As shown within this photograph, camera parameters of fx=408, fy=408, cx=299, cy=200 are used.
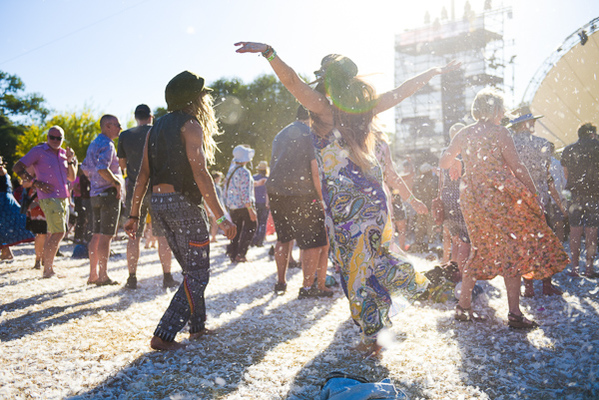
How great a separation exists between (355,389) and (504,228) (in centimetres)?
227

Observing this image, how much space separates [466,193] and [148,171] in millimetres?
2870

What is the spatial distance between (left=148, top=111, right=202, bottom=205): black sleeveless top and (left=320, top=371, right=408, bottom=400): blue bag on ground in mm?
1727

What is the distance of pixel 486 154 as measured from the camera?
3.70m

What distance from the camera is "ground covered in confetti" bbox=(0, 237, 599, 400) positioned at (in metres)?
2.51

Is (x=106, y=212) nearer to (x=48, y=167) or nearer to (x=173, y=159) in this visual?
(x=48, y=167)

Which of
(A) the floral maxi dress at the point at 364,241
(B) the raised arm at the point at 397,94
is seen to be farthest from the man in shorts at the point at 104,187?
(B) the raised arm at the point at 397,94

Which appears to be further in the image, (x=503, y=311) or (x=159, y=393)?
(x=503, y=311)

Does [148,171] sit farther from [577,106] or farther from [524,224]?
[577,106]

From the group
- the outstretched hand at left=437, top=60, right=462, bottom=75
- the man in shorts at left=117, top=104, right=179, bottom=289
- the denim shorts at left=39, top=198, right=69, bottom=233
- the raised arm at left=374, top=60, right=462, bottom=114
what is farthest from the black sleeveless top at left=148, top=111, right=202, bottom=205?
the denim shorts at left=39, top=198, right=69, bottom=233

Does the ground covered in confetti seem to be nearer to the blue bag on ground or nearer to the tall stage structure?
the blue bag on ground

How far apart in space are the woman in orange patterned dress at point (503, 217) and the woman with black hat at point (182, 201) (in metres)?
2.24

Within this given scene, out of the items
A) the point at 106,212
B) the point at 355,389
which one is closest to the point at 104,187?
the point at 106,212

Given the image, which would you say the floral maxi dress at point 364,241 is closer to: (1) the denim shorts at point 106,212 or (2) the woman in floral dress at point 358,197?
(2) the woman in floral dress at point 358,197

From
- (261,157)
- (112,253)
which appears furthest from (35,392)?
(261,157)
